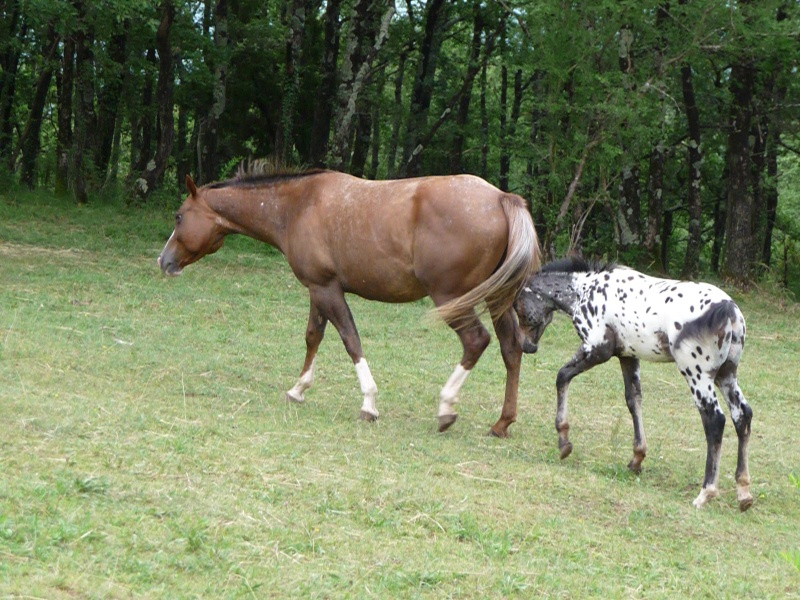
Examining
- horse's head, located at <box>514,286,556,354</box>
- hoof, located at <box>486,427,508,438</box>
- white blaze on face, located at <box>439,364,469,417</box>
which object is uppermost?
horse's head, located at <box>514,286,556,354</box>

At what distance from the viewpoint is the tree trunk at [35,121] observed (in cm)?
2283

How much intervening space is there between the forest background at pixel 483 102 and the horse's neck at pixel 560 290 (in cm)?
425

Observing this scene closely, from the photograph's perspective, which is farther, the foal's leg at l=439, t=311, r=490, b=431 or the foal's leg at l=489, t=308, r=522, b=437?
the foal's leg at l=489, t=308, r=522, b=437

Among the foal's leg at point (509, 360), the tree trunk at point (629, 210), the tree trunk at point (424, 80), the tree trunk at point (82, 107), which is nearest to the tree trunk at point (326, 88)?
the tree trunk at point (424, 80)

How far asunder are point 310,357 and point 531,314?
196cm

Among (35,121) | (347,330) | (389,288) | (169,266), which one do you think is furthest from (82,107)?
(389,288)

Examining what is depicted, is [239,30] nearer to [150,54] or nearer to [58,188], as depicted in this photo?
[150,54]

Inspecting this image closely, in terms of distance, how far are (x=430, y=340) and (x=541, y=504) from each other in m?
6.48

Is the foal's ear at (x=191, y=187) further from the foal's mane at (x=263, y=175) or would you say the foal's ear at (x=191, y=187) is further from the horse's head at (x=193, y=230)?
the foal's mane at (x=263, y=175)

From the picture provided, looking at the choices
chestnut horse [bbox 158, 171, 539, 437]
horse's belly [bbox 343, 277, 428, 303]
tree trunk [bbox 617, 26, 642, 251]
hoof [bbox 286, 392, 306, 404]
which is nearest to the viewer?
chestnut horse [bbox 158, 171, 539, 437]

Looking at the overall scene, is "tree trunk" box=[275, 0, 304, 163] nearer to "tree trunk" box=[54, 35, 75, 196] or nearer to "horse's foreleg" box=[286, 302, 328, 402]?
"tree trunk" box=[54, 35, 75, 196]

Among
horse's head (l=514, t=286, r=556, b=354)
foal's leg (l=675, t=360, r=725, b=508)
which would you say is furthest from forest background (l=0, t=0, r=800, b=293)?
foal's leg (l=675, t=360, r=725, b=508)

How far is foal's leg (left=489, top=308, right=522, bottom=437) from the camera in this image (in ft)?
26.3

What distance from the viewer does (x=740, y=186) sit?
1969cm
